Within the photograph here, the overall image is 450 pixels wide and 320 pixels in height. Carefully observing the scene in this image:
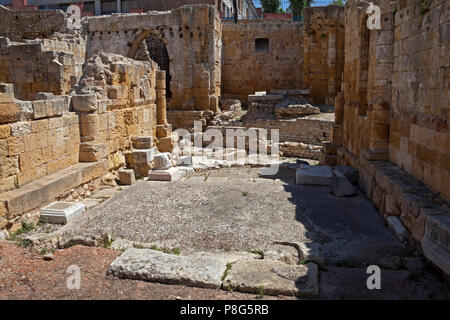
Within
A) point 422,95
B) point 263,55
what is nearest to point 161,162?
point 422,95

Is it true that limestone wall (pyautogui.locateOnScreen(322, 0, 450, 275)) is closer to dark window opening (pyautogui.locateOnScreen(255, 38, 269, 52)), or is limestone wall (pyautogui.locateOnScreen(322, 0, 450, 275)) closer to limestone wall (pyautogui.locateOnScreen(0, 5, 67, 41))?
dark window opening (pyautogui.locateOnScreen(255, 38, 269, 52))

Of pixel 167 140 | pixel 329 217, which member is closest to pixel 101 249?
pixel 329 217

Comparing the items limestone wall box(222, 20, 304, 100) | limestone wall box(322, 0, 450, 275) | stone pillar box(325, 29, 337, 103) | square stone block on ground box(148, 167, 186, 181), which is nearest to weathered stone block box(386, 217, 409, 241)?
limestone wall box(322, 0, 450, 275)

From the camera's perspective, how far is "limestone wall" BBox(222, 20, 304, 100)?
2042 cm

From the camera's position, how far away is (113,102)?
28.0ft

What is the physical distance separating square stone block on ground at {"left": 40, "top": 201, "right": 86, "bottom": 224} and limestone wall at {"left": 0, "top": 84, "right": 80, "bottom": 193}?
602 mm

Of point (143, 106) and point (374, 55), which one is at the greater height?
point (374, 55)

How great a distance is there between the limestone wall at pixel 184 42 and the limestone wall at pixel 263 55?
7.62ft

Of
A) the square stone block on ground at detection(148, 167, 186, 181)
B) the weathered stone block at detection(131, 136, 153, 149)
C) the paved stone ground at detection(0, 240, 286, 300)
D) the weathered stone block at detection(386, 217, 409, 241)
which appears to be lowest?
the paved stone ground at detection(0, 240, 286, 300)

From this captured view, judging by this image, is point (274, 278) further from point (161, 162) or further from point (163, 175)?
point (161, 162)

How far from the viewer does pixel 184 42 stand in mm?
17766

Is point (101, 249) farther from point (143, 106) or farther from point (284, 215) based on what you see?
point (143, 106)

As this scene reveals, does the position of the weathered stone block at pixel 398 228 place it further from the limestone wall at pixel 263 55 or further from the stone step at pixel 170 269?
the limestone wall at pixel 263 55
